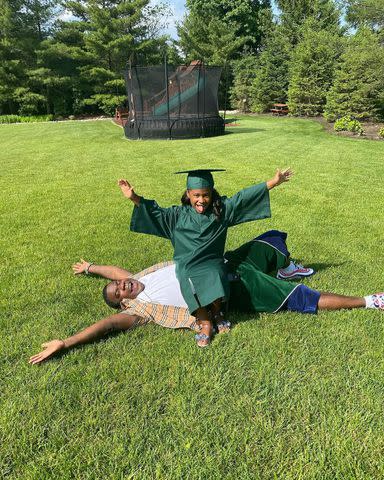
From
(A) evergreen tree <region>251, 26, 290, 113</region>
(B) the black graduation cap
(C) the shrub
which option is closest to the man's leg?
(B) the black graduation cap

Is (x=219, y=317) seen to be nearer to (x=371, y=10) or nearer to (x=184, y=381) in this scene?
(x=184, y=381)

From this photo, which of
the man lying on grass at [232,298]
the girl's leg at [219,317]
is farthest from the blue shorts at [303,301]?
the girl's leg at [219,317]

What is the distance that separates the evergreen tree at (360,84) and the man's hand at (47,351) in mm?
19596

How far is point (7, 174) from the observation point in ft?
31.8

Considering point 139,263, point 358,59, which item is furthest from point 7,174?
point 358,59

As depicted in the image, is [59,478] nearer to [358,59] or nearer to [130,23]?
[358,59]

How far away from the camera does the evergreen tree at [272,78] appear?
2992 cm

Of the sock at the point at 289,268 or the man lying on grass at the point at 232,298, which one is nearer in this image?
the man lying on grass at the point at 232,298

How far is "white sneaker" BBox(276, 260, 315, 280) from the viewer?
4.00m

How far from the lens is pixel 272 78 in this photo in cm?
3009

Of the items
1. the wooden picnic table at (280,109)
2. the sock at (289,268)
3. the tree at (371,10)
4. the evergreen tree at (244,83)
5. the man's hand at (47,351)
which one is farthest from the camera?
the evergreen tree at (244,83)

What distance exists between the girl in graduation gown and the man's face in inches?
16.9

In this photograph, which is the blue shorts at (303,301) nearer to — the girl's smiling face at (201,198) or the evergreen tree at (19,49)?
the girl's smiling face at (201,198)

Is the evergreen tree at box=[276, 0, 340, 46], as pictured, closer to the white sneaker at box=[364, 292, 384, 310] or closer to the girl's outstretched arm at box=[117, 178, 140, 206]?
the white sneaker at box=[364, 292, 384, 310]
